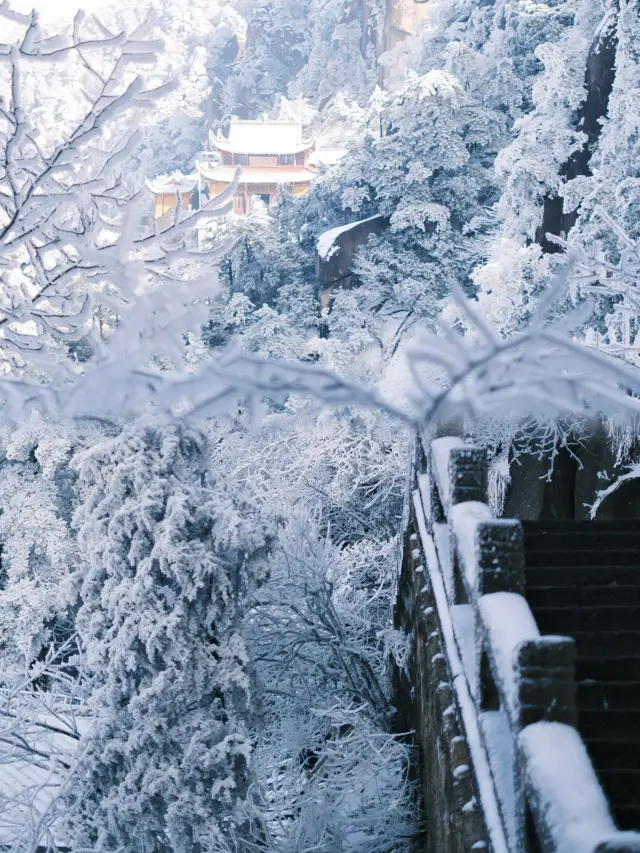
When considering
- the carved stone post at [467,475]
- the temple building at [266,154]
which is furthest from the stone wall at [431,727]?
the temple building at [266,154]

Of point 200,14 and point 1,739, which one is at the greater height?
point 200,14

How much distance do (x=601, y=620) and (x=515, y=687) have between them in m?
1.46

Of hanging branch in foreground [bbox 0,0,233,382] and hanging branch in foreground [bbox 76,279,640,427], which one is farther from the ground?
hanging branch in foreground [bbox 0,0,233,382]

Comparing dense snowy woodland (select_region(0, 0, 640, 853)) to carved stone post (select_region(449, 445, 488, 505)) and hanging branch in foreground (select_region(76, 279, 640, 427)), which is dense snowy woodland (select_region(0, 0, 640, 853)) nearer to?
hanging branch in foreground (select_region(76, 279, 640, 427))

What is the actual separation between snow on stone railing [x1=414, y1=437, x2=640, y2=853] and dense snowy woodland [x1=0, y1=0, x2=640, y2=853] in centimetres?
79

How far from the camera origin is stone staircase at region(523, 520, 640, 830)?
3307 mm

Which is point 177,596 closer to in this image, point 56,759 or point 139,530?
point 139,530

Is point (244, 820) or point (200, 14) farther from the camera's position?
point (200, 14)

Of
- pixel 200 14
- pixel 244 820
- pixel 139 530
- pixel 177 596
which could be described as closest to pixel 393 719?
pixel 244 820

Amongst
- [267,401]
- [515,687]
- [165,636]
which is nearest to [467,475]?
[515,687]

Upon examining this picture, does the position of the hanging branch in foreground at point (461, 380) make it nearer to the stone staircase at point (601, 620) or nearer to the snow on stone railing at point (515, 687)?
the snow on stone railing at point (515, 687)

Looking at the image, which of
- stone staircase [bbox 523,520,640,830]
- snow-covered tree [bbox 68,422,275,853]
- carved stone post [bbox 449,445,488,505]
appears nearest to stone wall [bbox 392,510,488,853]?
stone staircase [bbox 523,520,640,830]

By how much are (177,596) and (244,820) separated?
1.84 m

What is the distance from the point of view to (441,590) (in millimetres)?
5043
